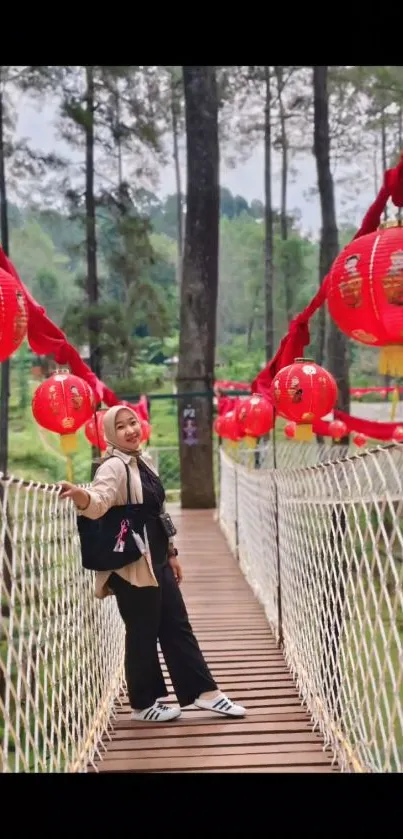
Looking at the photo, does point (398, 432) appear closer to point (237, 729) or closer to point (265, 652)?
point (265, 652)

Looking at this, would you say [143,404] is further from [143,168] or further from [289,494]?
[143,168]

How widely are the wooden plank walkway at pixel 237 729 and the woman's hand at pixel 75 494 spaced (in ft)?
2.19

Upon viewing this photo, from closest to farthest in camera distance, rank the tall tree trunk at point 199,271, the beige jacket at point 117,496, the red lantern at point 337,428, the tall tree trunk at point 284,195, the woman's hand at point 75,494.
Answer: the woman's hand at point 75,494
the beige jacket at point 117,496
the red lantern at point 337,428
the tall tree trunk at point 199,271
the tall tree trunk at point 284,195

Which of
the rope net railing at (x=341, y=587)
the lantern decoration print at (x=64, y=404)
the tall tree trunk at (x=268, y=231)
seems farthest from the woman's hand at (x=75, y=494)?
the tall tree trunk at (x=268, y=231)

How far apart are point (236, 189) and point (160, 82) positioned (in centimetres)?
200

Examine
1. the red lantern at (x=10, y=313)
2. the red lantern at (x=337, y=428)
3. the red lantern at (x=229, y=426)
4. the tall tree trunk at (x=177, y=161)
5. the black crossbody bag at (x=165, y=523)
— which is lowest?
the red lantern at (x=229, y=426)

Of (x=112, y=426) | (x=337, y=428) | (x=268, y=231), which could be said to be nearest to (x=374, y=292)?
(x=112, y=426)

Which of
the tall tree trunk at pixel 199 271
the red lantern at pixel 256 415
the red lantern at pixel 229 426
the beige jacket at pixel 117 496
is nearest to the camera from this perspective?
the beige jacket at pixel 117 496

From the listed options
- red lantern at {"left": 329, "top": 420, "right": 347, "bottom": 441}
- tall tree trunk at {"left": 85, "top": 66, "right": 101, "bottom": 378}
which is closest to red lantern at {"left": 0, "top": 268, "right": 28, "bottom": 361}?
red lantern at {"left": 329, "top": 420, "right": 347, "bottom": 441}

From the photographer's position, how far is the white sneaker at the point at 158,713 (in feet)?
6.73

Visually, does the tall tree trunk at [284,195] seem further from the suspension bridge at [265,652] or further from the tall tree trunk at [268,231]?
the suspension bridge at [265,652]

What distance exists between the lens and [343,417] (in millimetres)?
5008

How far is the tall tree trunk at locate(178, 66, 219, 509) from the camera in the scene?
778 cm
